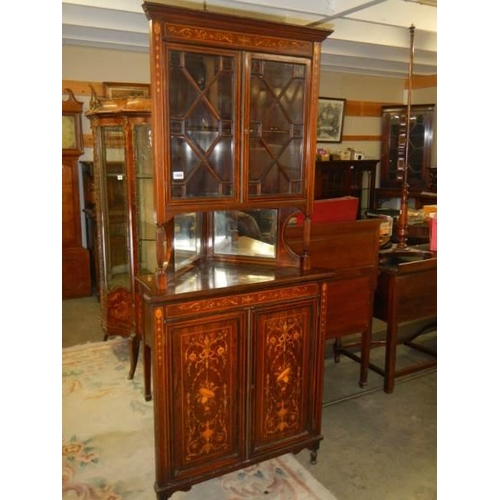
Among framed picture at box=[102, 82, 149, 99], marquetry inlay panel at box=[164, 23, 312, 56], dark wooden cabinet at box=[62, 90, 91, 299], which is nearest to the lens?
marquetry inlay panel at box=[164, 23, 312, 56]

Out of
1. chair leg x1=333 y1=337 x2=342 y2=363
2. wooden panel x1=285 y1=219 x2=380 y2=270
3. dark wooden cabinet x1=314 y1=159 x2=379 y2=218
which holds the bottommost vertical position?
chair leg x1=333 y1=337 x2=342 y2=363

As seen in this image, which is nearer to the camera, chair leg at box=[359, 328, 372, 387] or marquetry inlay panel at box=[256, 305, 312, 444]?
marquetry inlay panel at box=[256, 305, 312, 444]

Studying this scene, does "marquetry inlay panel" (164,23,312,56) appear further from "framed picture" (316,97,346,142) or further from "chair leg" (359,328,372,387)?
"framed picture" (316,97,346,142)

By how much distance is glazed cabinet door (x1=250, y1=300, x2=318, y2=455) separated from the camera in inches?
92.8

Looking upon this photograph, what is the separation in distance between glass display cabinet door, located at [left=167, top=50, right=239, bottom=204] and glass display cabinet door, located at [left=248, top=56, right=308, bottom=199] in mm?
106

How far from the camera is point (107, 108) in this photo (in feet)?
11.4

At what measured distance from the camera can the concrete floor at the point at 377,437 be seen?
2412 millimetres

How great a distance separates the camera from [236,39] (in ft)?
7.13

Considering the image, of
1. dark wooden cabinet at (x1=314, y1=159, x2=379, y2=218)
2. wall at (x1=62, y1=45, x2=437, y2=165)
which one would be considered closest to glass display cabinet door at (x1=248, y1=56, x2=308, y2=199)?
wall at (x1=62, y1=45, x2=437, y2=165)

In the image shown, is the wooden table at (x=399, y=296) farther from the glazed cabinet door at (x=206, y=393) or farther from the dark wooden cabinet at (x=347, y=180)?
the dark wooden cabinet at (x=347, y=180)

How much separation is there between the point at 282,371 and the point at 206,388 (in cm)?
41

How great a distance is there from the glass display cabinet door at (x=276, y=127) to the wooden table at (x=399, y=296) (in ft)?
3.88

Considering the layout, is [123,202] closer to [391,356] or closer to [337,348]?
[337,348]

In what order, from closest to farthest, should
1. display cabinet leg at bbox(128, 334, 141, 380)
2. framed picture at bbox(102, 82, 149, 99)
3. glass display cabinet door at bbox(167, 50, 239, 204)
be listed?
glass display cabinet door at bbox(167, 50, 239, 204), display cabinet leg at bbox(128, 334, 141, 380), framed picture at bbox(102, 82, 149, 99)
